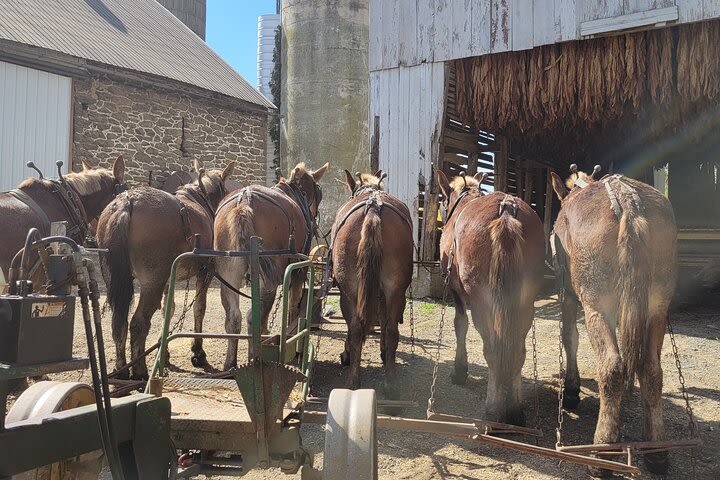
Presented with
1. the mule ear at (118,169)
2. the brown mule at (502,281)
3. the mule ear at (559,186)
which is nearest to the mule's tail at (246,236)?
the brown mule at (502,281)

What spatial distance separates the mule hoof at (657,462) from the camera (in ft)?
12.3

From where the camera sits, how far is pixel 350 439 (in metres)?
2.75

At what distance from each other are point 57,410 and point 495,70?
9120mm

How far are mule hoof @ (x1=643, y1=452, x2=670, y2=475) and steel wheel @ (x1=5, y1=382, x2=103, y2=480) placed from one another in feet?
11.1

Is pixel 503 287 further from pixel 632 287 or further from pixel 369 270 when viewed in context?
pixel 369 270

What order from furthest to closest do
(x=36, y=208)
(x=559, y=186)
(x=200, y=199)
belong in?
1. (x=200, y=199)
2. (x=36, y=208)
3. (x=559, y=186)

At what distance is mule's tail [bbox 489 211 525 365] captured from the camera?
14.1 feet

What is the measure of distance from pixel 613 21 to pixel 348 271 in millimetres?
6344

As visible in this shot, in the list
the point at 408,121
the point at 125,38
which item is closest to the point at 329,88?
the point at 125,38

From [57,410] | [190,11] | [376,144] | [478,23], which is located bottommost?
[57,410]

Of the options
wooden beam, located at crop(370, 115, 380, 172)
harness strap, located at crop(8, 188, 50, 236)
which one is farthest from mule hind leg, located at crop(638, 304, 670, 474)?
wooden beam, located at crop(370, 115, 380, 172)

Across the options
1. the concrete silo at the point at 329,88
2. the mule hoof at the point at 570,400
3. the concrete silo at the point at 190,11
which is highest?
the concrete silo at the point at 190,11

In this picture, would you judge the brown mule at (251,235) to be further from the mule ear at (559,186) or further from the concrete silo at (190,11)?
the concrete silo at (190,11)

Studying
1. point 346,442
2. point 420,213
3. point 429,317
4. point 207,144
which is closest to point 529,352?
point 429,317
